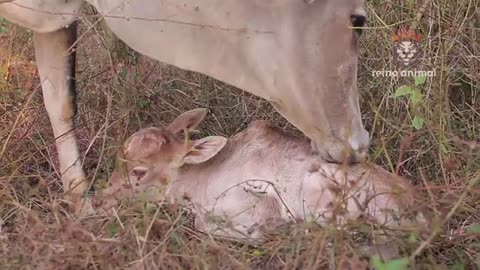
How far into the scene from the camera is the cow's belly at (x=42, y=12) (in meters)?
2.69

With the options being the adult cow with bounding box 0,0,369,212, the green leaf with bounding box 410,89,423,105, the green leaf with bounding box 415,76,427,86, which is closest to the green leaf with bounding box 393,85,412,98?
the green leaf with bounding box 410,89,423,105

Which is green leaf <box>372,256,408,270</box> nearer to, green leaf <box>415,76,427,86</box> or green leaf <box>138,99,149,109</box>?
green leaf <box>415,76,427,86</box>

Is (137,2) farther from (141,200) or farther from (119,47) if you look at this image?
(119,47)

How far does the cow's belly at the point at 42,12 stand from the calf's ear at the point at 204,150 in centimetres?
50

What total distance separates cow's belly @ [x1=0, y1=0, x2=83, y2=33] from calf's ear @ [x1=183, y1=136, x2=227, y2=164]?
19.8 inches

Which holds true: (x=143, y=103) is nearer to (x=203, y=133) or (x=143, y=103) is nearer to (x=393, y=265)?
(x=203, y=133)

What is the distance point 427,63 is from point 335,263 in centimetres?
135

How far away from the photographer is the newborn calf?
2328 mm

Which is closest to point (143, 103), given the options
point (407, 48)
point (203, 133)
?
point (203, 133)

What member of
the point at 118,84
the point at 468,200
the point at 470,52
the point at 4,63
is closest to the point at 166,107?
the point at 118,84

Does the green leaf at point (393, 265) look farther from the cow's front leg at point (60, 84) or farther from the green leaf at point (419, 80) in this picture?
the cow's front leg at point (60, 84)

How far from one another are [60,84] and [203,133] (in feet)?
1.55

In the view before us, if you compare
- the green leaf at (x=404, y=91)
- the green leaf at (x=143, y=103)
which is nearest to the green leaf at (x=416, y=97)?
the green leaf at (x=404, y=91)

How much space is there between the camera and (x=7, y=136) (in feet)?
9.97
